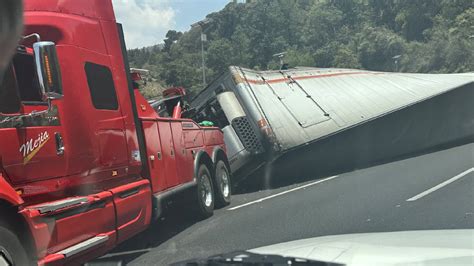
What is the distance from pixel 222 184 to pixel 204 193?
106cm

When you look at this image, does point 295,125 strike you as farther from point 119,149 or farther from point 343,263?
point 343,263

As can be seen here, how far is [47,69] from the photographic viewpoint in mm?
4695

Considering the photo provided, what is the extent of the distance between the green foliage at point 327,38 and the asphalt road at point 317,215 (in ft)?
101

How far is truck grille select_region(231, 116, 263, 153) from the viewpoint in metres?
12.2

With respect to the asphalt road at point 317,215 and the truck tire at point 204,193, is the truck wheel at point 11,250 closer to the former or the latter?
the asphalt road at point 317,215

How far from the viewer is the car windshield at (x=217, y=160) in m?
4.62

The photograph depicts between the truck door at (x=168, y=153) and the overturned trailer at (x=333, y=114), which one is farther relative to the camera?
the overturned trailer at (x=333, y=114)

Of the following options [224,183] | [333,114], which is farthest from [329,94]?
[224,183]

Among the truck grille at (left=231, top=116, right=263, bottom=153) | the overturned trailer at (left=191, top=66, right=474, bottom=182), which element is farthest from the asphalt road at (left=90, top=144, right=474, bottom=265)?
the overturned trailer at (left=191, top=66, right=474, bottom=182)

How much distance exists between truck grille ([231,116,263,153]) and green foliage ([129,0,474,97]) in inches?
1144

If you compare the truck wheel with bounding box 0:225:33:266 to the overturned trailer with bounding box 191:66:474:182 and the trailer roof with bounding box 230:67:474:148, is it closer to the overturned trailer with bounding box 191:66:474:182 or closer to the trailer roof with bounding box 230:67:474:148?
the overturned trailer with bounding box 191:66:474:182

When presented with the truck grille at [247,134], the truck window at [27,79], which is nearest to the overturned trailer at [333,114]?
the truck grille at [247,134]

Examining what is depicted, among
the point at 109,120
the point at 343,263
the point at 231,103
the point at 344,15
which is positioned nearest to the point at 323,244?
the point at 343,263

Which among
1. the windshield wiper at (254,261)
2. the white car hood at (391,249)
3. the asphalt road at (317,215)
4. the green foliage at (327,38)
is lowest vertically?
the asphalt road at (317,215)
